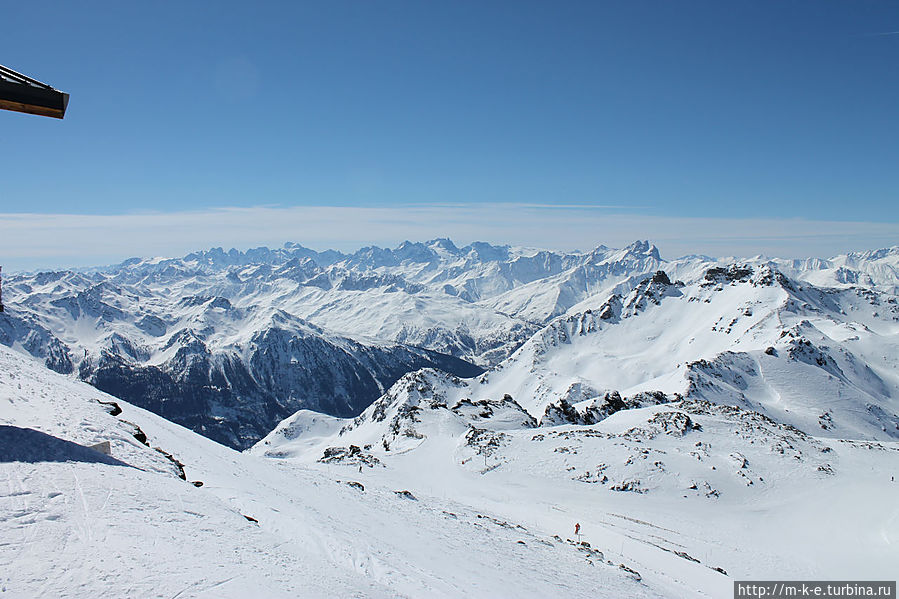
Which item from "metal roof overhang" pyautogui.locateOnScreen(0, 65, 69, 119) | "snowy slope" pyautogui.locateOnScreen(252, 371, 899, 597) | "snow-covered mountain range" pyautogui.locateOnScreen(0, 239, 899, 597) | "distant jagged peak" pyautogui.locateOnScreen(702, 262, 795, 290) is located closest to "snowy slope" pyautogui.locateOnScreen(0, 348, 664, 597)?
"snow-covered mountain range" pyautogui.locateOnScreen(0, 239, 899, 597)

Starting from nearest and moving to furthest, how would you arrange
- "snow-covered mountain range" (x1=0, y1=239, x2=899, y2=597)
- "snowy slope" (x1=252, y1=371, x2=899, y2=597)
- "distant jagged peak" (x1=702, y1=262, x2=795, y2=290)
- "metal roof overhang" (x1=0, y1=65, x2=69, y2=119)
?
"snow-covered mountain range" (x1=0, y1=239, x2=899, y2=597)
"metal roof overhang" (x1=0, y1=65, x2=69, y2=119)
"snowy slope" (x1=252, y1=371, x2=899, y2=597)
"distant jagged peak" (x1=702, y1=262, x2=795, y2=290)

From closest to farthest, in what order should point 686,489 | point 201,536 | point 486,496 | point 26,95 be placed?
point 201,536 → point 26,95 → point 486,496 → point 686,489

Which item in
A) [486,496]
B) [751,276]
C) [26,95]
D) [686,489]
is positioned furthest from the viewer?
[751,276]

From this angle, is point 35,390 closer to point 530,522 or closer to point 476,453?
point 530,522

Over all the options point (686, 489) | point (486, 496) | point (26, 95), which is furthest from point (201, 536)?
point (686, 489)

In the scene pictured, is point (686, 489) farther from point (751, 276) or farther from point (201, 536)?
point (751, 276)

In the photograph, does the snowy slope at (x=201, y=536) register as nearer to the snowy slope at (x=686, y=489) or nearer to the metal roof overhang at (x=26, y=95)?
the snowy slope at (x=686, y=489)

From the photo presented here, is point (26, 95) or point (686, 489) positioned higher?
point (26, 95)

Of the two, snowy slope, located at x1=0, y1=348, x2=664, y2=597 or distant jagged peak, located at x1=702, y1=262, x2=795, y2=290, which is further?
distant jagged peak, located at x1=702, y1=262, x2=795, y2=290

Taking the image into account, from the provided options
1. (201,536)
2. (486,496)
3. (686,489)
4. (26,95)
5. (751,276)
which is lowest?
(486,496)

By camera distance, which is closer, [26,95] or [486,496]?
[26,95]

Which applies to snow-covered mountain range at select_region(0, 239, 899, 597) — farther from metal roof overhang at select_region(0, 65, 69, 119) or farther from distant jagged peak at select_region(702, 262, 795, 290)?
distant jagged peak at select_region(702, 262, 795, 290)

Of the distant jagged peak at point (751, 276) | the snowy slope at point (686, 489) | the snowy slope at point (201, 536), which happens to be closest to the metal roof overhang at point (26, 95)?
the snowy slope at point (201, 536)

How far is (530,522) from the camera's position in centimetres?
2970
